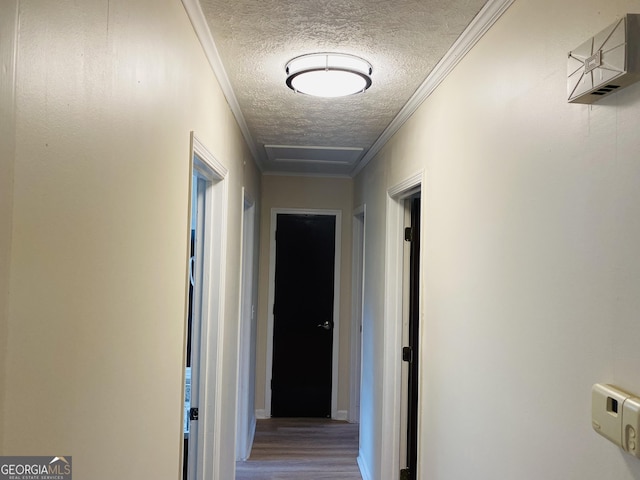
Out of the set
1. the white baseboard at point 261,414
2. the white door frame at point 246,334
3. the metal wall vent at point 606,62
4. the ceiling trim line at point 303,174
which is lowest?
the white baseboard at point 261,414

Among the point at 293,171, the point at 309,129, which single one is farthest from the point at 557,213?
the point at 293,171

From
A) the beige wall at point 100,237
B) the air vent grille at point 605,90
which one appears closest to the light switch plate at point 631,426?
the air vent grille at point 605,90

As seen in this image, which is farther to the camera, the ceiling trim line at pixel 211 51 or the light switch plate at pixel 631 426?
the ceiling trim line at pixel 211 51

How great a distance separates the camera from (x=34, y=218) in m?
0.60

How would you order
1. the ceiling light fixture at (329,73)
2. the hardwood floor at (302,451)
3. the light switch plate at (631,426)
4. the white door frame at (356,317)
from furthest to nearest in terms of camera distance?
the white door frame at (356,317)
the hardwood floor at (302,451)
the ceiling light fixture at (329,73)
the light switch plate at (631,426)

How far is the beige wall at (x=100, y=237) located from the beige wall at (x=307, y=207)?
318 centimetres

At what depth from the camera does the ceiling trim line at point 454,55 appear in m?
1.37

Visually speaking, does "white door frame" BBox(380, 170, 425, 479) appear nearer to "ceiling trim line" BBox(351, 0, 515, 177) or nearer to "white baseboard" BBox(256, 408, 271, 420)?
"ceiling trim line" BBox(351, 0, 515, 177)

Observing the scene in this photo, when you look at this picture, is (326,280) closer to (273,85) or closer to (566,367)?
(273,85)

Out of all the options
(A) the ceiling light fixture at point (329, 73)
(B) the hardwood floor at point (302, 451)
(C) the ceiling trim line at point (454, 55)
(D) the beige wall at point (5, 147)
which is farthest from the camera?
(B) the hardwood floor at point (302, 451)

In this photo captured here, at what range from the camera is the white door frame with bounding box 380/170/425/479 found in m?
2.82

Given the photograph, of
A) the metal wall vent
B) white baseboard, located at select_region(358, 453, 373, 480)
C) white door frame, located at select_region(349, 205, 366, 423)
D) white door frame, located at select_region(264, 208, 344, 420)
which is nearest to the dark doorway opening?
white baseboard, located at select_region(358, 453, 373, 480)

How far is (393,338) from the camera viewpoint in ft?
9.28

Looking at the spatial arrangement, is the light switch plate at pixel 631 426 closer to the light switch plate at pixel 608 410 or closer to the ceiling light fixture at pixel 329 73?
the light switch plate at pixel 608 410
